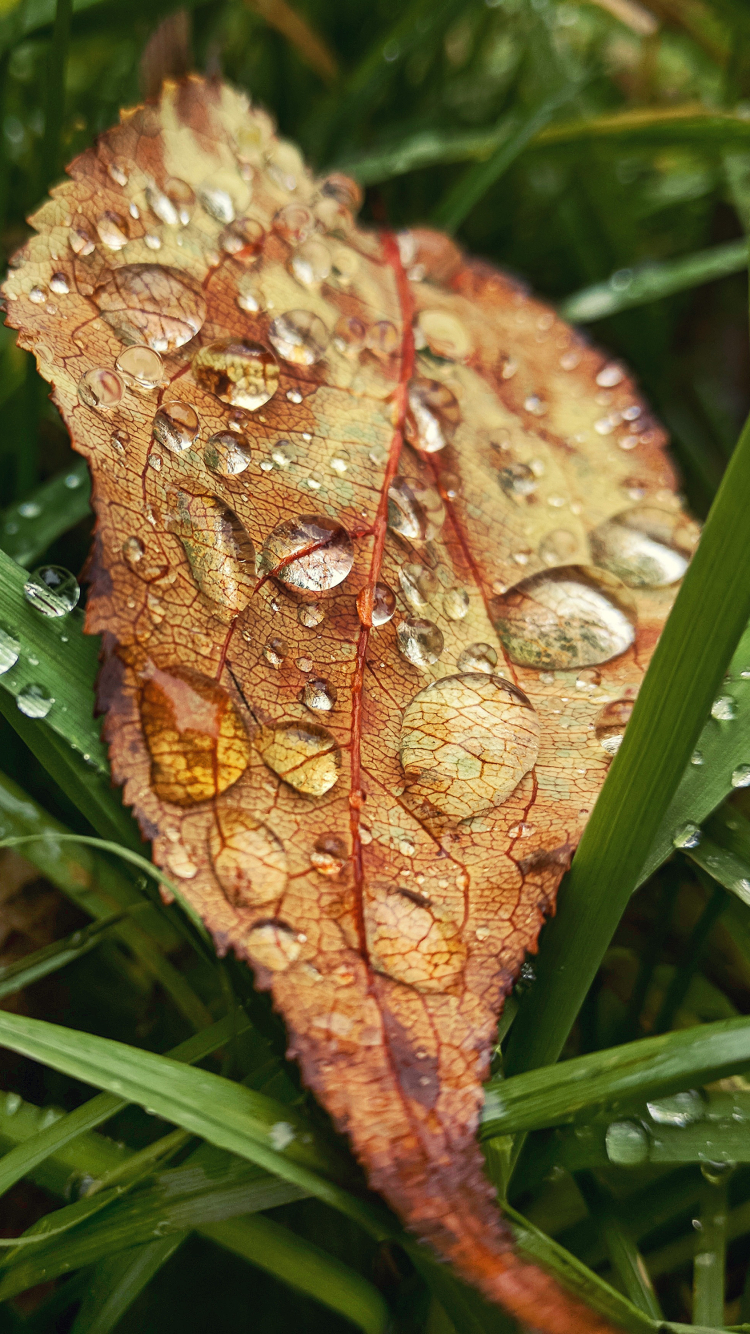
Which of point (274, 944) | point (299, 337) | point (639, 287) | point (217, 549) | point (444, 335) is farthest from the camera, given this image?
point (639, 287)

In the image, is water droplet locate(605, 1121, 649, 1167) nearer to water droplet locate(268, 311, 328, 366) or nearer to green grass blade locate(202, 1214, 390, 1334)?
green grass blade locate(202, 1214, 390, 1334)

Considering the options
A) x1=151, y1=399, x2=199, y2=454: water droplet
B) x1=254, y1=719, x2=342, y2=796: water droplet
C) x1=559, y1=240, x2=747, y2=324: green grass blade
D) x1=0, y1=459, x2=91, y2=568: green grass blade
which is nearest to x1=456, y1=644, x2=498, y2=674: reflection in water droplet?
x1=254, y1=719, x2=342, y2=796: water droplet

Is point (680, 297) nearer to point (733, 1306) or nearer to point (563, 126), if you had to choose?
point (563, 126)

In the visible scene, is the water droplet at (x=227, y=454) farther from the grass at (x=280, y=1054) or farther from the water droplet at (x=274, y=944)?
the water droplet at (x=274, y=944)

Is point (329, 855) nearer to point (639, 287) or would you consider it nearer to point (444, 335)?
point (444, 335)

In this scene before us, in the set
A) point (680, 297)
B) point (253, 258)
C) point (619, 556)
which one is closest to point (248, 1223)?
point (619, 556)

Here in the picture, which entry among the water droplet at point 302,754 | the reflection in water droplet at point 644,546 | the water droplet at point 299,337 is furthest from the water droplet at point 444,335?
the water droplet at point 302,754

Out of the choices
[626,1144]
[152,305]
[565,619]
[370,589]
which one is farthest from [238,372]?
[626,1144]
